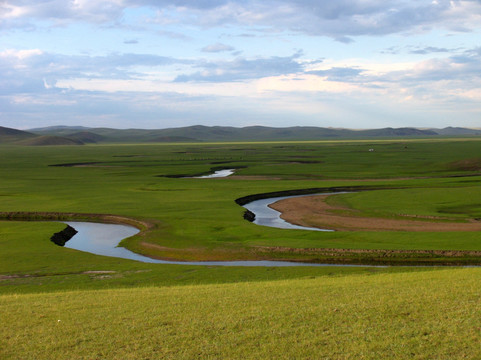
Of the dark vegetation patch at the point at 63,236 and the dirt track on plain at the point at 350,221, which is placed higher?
the dirt track on plain at the point at 350,221

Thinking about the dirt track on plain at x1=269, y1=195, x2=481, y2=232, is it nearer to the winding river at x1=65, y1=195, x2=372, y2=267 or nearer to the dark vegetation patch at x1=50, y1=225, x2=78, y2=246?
the winding river at x1=65, y1=195, x2=372, y2=267

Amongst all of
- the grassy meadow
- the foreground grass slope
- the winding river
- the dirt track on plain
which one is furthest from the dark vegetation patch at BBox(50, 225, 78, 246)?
the foreground grass slope

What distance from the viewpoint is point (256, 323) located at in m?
15.8

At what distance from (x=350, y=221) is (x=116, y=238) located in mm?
20955

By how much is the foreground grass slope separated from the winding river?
39.8 ft

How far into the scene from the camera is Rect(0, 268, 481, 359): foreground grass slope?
13602mm

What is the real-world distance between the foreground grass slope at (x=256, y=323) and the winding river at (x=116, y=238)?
12119mm

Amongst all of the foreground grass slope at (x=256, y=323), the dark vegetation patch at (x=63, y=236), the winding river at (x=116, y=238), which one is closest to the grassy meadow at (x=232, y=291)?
the foreground grass slope at (x=256, y=323)

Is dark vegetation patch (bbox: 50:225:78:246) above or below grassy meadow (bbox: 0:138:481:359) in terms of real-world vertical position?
below

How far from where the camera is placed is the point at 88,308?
1873cm

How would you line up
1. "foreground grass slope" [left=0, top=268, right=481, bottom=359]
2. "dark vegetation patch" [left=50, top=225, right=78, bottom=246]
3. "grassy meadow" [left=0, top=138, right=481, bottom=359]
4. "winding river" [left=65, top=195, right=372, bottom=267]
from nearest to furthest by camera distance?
"foreground grass slope" [left=0, top=268, right=481, bottom=359] → "grassy meadow" [left=0, top=138, right=481, bottom=359] → "winding river" [left=65, top=195, right=372, bottom=267] → "dark vegetation patch" [left=50, top=225, right=78, bottom=246]

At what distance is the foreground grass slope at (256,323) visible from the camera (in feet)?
44.6

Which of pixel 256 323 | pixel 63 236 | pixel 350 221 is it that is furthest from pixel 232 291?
pixel 350 221

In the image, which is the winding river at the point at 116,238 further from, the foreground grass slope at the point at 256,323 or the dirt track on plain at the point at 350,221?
the foreground grass slope at the point at 256,323
